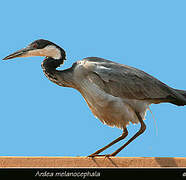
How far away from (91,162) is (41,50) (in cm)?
161

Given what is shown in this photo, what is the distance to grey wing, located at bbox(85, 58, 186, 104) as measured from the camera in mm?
5398

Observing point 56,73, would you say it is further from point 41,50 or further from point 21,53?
point 21,53

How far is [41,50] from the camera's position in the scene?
564 centimetres

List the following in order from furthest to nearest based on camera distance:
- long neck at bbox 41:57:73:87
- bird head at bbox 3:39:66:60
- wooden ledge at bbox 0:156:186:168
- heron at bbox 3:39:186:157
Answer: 1. bird head at bbox 3:39:66:60
2. long neck at bbox 41:57:73:87
3. heron at bbox 3:39:186:157
4. wooden ledge at bbox 0:156:186:168

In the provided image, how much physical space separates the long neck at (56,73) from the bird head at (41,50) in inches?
2.6

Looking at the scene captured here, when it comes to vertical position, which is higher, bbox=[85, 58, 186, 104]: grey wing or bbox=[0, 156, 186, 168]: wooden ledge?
bbox=[85, 58, 186, 104]: grey wing

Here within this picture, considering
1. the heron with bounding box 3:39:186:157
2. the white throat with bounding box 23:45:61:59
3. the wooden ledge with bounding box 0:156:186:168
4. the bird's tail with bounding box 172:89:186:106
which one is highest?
the white throat with bounding box 23:45:61:59

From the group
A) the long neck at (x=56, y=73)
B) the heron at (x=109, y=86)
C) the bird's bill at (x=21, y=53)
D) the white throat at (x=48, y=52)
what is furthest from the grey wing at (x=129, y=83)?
the bird's bill at (x=21, y=53)

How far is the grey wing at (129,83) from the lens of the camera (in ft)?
17.7

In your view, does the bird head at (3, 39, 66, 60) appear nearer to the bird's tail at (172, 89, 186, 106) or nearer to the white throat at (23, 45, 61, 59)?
the white throat at (23, 45, 61, 59)

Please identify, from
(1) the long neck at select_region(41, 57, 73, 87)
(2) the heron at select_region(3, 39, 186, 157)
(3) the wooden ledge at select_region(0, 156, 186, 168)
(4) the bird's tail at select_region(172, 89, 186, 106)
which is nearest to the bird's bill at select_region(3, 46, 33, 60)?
(2) the heron at select_region(3, 39, 186, 157)

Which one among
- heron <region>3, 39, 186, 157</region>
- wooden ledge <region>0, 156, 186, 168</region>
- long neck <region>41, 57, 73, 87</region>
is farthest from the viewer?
long neck <region>41, 57, 73, 87</region>

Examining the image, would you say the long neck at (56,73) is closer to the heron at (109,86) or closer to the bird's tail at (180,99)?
the heron at (109,86)
